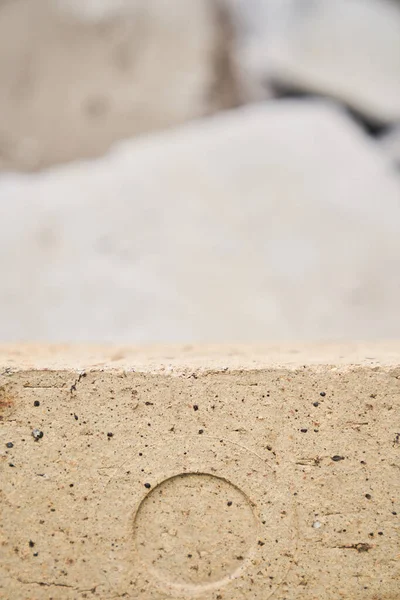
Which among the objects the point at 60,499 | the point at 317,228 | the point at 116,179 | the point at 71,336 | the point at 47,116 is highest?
the point at 47,116

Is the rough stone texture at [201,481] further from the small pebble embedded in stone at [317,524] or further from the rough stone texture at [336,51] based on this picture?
the rough stone texture at [336,51]

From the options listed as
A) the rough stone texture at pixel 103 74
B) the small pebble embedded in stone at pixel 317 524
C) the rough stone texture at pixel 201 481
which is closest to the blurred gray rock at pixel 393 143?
the rough stone texture at pixel 103 74

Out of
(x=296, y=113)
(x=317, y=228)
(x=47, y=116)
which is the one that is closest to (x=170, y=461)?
(x=317, y=228)

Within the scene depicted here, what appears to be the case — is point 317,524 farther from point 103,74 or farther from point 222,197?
point 103,74

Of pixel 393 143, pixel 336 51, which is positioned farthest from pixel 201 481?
pixel 336 51

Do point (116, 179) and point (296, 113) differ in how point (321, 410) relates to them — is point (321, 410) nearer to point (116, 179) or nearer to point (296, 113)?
point (116, 179)

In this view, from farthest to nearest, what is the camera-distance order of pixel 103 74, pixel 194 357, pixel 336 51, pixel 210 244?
1. pixel 103 74
2. pixel 336 51
3. pixel 210 244
4. pixel 194 357
